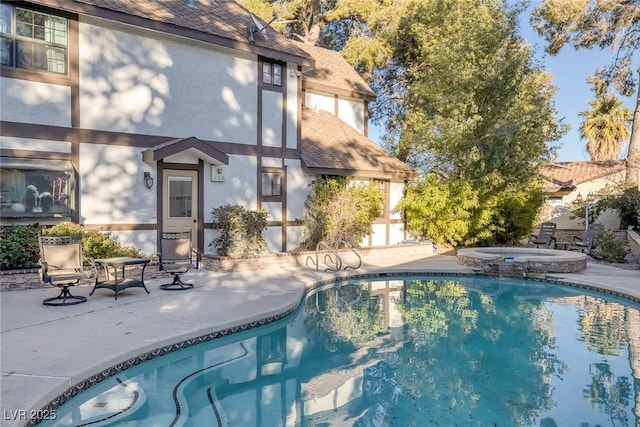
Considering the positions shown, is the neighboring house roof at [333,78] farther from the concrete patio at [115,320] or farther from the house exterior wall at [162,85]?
the concrete patio at [115,320]

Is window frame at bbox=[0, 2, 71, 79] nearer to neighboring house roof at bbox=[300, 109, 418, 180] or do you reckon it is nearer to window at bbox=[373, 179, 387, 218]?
neighboring house roof at bbox=[300, 109, 418, 180]

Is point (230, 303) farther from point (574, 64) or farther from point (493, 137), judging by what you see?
point (574, 64)

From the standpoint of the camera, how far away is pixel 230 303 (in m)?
8.41

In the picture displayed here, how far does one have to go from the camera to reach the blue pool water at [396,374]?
16.1ft

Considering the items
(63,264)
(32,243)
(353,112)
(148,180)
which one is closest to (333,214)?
(148,180)

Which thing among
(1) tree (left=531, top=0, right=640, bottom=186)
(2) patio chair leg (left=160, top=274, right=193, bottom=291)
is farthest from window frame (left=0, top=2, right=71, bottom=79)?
(1) tree (left=531, top=0, right=640, bottom=186)

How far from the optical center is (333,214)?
14641 mm

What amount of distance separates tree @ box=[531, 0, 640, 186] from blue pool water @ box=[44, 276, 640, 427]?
55.4 feet

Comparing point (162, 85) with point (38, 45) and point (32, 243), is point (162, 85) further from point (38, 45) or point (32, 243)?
point (32, 243)

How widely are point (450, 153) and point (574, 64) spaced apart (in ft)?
43.5

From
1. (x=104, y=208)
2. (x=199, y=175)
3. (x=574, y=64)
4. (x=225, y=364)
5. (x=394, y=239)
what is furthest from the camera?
(x=574, y=64)

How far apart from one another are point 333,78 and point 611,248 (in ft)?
39.7

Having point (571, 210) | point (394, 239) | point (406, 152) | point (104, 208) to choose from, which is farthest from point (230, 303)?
point (571, 210)

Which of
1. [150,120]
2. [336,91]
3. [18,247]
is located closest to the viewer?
[18,247]
